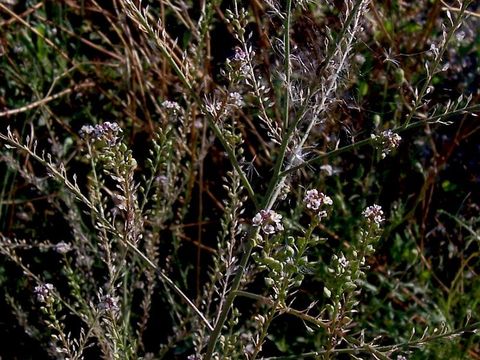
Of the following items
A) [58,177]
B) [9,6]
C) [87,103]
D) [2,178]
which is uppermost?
[58,177]

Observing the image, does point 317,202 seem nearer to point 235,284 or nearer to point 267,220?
point 267,220

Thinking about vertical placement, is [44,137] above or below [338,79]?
below

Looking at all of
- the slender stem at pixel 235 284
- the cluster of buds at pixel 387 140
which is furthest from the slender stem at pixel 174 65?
the cluster of buds at pixel 387 140

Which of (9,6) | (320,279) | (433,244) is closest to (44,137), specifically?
(9,6)

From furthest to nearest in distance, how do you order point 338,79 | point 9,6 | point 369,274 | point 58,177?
1. point 9,6
2. point 369,274
3. point 338,79
4. point 58,177

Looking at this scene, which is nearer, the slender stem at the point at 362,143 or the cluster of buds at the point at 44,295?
the slender stem at the point at 362,143

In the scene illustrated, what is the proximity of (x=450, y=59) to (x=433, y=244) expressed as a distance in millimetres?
733

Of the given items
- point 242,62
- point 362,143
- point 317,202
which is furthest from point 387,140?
point 242,62

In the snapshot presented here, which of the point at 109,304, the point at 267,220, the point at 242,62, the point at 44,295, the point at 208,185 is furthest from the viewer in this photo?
the point at 208,185

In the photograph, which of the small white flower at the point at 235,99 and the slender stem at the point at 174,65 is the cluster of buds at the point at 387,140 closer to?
the slender stem at the point at 174,65

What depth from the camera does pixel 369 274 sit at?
10.1 feet

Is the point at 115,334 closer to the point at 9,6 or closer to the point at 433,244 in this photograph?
the point at 433,244

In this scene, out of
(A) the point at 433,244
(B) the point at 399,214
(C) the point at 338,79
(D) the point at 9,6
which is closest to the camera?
(C) the point at 338,79

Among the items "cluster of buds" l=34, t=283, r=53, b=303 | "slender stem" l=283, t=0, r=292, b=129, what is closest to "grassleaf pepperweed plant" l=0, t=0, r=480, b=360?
"cluster of buds" l=34, t=283, r=53, b=303
